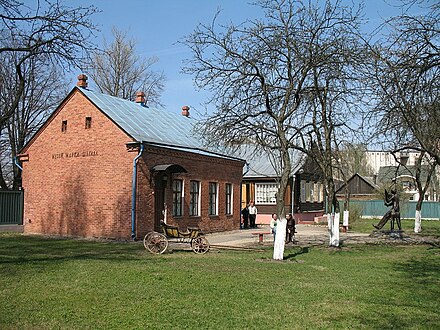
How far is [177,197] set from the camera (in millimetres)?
22984

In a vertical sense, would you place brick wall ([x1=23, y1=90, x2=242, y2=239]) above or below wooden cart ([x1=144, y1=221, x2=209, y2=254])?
above

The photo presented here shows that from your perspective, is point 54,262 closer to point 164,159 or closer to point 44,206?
point 164,159

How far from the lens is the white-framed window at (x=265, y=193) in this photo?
3538 centimetres

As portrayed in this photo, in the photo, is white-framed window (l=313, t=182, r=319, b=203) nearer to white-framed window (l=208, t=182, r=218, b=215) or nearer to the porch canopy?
white-framed window (l=208, t=182, r=218, b=215)

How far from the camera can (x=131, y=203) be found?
2048 cm

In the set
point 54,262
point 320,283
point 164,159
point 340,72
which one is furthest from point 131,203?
point 320,283

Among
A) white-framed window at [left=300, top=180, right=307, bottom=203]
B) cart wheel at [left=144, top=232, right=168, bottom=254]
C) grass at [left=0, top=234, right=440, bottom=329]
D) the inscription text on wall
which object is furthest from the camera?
white-framed window at [left=300, top=180, right=307, bottom=203]

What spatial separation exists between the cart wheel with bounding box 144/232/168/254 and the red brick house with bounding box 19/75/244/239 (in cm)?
418

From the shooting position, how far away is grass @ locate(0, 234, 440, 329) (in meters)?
7.61

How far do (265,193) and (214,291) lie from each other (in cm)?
2603

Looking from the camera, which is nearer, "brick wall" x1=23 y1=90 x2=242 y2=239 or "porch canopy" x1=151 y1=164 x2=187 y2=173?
"porch canopy" x1=151 y1=164 x2=187 y2=173

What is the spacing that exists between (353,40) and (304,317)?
375 inches

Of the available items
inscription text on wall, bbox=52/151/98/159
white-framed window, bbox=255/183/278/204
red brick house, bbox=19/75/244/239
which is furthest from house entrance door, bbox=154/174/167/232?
white-framed window, bbox=255/183/278/204

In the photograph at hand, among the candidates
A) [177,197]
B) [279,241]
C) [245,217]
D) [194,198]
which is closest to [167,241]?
[279,241]
